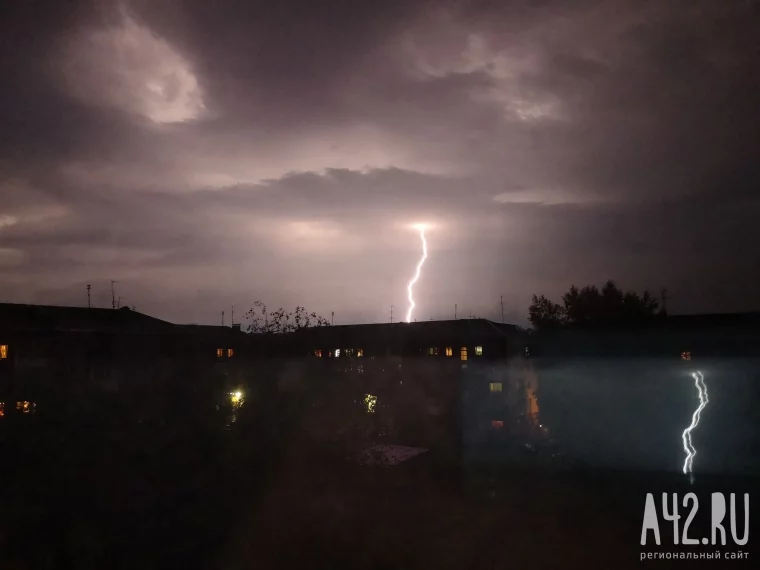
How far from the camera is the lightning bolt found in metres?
20.4

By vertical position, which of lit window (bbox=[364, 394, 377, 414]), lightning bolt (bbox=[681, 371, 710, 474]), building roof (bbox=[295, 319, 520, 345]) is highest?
building roof (bbox=[295, 319, 520, 345])

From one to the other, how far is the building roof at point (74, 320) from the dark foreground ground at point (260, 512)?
22.3 m

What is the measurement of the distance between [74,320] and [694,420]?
1295 inches

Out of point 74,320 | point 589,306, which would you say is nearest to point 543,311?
point 589,306

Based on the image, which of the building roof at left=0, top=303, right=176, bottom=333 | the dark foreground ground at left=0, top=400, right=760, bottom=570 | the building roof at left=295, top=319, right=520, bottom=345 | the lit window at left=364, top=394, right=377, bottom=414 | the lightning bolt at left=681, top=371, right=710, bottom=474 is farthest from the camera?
the building roof at left=295, top=319, right=520, bottom=345

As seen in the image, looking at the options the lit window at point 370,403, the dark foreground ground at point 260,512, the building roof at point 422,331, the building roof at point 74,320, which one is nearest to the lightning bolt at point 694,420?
the dark foreground ground at point 260,512

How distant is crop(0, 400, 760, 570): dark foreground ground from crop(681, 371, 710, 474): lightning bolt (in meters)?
7.98

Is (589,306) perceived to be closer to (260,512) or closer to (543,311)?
(543,311)

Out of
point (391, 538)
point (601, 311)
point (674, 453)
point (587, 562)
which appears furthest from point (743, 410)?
point (601, 311)

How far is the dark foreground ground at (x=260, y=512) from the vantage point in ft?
24.5

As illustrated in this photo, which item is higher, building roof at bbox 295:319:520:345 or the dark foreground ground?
building roof at bbox 295:319:520:345

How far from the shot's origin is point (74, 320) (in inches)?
1219

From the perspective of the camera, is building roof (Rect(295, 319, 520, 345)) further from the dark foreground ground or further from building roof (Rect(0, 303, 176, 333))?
the dark foreground ground

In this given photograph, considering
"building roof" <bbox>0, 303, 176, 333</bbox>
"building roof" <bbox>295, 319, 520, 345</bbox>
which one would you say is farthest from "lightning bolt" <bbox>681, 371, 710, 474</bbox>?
"building roof" <bbox>0, 303, 176, 333</bbox>
